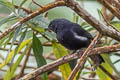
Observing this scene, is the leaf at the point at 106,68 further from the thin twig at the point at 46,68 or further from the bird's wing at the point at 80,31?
the thin twig at the point at 46,68

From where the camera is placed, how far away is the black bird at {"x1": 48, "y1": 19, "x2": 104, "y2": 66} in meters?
2.37

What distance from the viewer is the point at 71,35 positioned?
2.44 meters

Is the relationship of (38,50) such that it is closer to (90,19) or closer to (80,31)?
(80,31)

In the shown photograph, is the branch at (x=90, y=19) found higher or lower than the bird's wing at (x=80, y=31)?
higher

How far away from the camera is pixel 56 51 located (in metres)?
2.29

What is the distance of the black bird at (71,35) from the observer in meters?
2.37

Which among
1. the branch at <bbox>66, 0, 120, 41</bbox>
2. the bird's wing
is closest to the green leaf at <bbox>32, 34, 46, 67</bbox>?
the bird's wing

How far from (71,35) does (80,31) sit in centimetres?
10

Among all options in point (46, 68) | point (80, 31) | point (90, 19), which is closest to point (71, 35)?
point (80, 31)

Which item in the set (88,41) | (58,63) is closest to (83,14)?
(58,63)

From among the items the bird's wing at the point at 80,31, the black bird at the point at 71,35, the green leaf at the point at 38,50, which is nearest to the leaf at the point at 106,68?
the black bird at the point at 71,35

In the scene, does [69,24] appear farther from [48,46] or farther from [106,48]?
[106,48]

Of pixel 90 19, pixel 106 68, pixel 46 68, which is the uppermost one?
pixel 90 19

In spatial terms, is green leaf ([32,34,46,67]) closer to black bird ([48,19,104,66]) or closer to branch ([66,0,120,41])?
black bird ([48,19,104,66])
